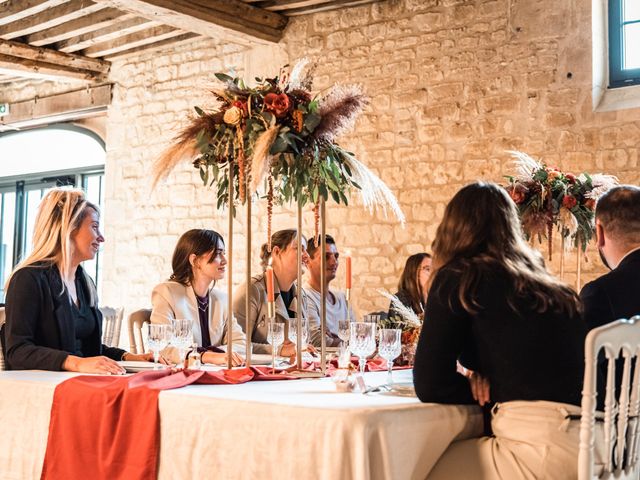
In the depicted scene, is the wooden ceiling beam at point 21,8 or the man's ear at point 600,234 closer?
the man's ear at point 600,234

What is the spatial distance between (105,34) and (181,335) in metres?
6.37

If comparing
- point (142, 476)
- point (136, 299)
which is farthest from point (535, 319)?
point (136, 299)

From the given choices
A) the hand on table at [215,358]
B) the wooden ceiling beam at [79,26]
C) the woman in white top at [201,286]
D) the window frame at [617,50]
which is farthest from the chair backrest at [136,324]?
the wooden ceiling beam at [79,26]

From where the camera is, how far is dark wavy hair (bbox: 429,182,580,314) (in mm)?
2557

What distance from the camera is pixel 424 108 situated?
735 cm

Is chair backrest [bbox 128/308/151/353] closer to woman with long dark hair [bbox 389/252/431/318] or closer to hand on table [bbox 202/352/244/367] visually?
hand on table [bbox 202/352/244/367]

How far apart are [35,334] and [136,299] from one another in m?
5.64

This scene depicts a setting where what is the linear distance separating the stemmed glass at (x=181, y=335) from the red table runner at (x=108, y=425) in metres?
0.18

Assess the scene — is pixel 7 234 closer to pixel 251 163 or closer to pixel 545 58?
pixel 545 58

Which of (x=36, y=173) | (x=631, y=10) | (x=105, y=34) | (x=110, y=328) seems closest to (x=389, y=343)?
(x=110, y=328)

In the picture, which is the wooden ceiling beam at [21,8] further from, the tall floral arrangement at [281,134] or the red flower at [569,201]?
the tall floral arrangement at [281,134]

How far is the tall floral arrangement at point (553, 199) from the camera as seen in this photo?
4758 millimetres

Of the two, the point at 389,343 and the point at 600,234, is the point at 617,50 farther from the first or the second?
the point at 389,343

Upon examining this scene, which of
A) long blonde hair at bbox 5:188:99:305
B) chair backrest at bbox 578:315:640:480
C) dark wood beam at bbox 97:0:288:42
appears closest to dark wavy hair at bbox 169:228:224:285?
long blonde hair at bbox 5:188:99:305
